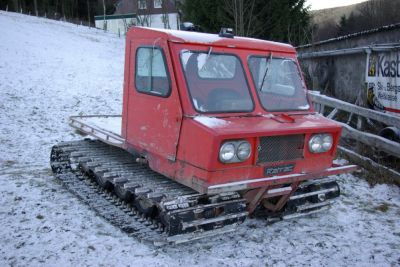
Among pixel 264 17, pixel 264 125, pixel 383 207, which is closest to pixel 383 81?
pixel 383 207

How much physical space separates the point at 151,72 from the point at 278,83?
1732 millimetres

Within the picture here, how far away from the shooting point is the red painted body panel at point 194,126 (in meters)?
4.82

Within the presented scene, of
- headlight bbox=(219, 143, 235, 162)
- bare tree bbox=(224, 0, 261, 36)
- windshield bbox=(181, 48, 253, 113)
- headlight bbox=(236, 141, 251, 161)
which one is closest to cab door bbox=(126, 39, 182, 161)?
windshield bbox=(181, 48, 253, 113)

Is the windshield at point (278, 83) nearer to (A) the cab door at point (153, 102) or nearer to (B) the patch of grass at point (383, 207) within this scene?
(A) the cab door at point (153, 102)

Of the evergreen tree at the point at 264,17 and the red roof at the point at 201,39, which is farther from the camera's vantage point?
the evergreen tree at the point at 264,17

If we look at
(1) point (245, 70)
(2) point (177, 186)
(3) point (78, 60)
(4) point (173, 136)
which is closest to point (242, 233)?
(2) point (177, 186)

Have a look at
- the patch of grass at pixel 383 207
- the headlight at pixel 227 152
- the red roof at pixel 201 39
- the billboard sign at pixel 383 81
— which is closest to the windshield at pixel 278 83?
the red roof at pixel 201 39

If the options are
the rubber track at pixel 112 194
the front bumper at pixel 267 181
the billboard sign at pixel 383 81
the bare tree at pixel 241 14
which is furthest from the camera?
the bare tree at pixel 241 14

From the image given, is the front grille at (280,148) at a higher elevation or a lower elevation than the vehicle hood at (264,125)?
lower

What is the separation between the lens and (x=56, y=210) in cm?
623

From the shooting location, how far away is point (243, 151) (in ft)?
16.1

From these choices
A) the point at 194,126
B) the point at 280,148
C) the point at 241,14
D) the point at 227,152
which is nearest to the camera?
the point at 227,152

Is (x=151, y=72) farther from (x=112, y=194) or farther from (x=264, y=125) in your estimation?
(x=112, y=194)

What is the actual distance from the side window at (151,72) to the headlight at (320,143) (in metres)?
1.90
